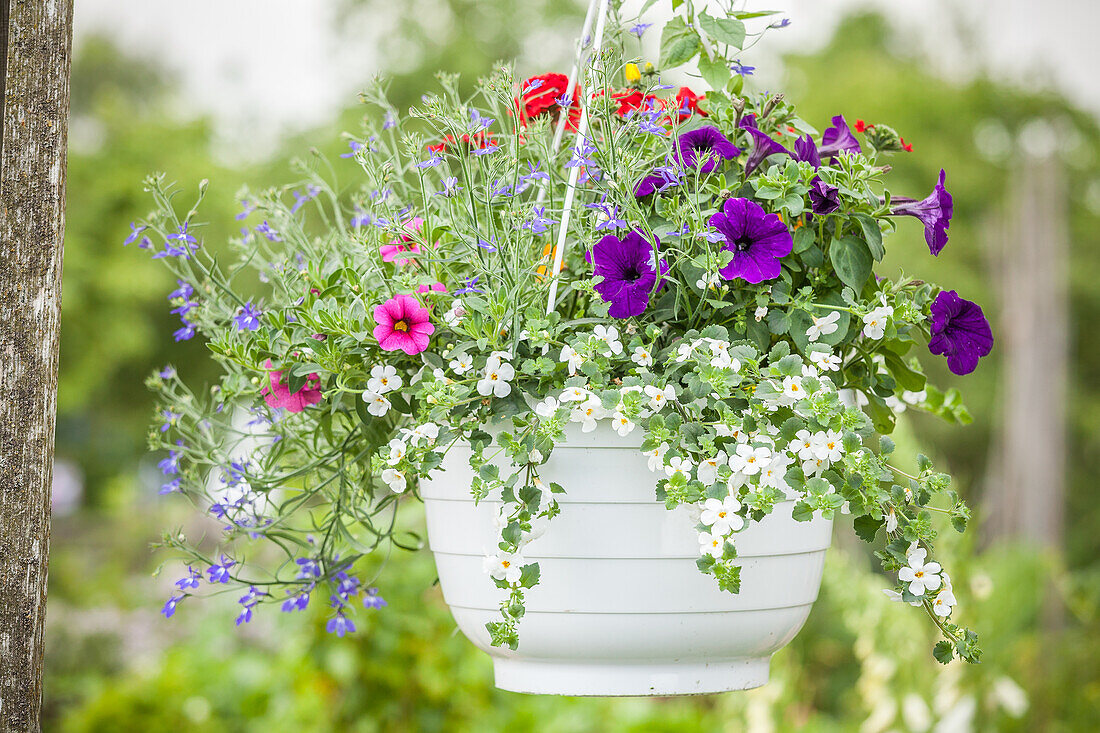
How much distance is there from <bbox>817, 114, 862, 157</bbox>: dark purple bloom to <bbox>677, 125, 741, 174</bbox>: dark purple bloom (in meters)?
0.10

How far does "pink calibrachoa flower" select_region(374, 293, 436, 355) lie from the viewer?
750mm

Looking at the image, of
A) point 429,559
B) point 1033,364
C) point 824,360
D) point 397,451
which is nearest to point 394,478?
point 397,451

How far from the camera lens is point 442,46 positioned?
6.55 m

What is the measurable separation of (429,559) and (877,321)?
158cm

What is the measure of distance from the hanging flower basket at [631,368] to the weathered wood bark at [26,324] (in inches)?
4.7

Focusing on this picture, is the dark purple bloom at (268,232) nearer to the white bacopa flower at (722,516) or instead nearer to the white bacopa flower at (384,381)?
the white bacopa flower at (384,381)

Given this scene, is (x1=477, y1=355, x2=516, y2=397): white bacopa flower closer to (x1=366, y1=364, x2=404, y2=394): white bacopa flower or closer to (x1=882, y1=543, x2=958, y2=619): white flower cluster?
(x1=366, y1=364, x2=404, y2=394): white bacopa flower

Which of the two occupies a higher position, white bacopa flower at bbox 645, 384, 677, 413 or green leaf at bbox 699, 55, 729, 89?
green leaf at bbox 699, 55, 729, 89

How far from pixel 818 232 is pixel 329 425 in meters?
0.50

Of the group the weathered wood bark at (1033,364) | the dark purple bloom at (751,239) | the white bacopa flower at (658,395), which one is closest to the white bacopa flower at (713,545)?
the white bacopa flower at (658,395)

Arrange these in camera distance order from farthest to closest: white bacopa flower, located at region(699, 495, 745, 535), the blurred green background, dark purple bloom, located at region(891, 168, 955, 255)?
the blurred green background, dark purple bloom, located at region(891, 168, 955, 255), white bacopa flower, located at region(699, 495, 745, 535)

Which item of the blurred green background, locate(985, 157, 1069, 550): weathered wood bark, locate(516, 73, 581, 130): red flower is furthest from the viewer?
locate(985, 157, 1069, 550): weathered wood bark

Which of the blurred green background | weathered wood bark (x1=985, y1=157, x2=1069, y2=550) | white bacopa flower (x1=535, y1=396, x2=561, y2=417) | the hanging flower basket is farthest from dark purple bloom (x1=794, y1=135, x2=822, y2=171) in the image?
weathered wood bark (x1=985, y1=157, x2=1069, y2=550)

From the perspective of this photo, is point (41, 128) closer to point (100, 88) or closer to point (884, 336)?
point (884, 336)
